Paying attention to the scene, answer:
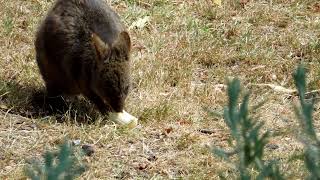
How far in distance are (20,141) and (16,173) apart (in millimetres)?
600

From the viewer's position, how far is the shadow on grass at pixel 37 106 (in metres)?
5.37

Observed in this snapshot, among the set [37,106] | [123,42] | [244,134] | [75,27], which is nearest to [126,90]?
[123,42]

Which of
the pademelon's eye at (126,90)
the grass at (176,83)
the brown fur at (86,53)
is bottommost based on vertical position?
the grass at (176,83)

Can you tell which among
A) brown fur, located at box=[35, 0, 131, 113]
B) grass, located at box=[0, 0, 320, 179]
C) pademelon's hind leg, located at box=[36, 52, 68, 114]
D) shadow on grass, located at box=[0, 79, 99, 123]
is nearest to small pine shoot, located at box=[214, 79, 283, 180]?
grass, located at box=[0, 0, 320, 179]

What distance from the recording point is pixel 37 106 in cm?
560

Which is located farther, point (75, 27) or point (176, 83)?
point (176, 83)

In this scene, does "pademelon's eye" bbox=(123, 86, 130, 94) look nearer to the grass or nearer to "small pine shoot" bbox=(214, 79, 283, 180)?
the grass

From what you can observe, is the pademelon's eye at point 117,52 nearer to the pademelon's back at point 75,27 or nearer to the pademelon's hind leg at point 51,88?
the pademelon's back at point 75,27

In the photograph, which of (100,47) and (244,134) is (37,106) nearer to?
(100,47)

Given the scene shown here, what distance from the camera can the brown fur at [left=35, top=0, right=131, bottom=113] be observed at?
5.20m

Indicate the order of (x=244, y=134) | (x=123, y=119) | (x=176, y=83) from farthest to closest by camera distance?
(x=176, y=83) → (x=123, y=119) → (x=244, y=134)

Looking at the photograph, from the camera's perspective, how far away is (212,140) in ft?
17.4

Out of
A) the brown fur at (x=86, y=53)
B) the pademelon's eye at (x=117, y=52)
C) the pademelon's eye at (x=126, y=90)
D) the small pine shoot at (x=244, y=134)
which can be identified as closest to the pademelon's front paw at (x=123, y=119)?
the brown fur at (x=86, y=53)

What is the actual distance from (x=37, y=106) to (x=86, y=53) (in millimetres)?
646
